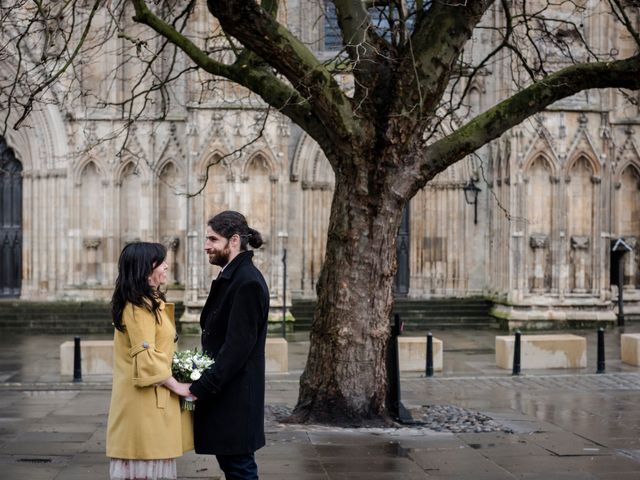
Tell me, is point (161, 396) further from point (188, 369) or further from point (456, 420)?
point (456, 420)

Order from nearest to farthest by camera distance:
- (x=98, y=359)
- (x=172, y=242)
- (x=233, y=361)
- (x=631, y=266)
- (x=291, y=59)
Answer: (x=233, y=361) → (x=291, y=59) → (x=98, y=359) → (x=172, y=242) → (x=631, y=266)

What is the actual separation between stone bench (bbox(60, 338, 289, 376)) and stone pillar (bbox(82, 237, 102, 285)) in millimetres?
9757

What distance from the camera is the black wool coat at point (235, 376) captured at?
5824mm

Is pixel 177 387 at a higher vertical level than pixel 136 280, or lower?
lower

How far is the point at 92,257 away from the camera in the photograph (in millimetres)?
25969

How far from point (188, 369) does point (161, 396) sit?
22 cm

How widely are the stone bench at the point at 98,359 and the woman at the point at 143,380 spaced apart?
33.8 ft

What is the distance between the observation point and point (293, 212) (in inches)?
1025

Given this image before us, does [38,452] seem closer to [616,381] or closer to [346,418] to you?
[346,418]

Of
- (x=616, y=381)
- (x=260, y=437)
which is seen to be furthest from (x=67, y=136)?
(x=260, y=437)

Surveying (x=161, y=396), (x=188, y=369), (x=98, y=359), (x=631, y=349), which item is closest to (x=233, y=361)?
(x=188, y=369)

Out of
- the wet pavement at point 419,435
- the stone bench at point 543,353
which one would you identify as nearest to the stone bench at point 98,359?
the wet pavement at point 419,435

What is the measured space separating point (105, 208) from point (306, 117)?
51.1 feet

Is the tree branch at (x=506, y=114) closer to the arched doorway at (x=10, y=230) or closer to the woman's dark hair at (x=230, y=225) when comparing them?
the woman's dark hair at (x=230, y=225)
